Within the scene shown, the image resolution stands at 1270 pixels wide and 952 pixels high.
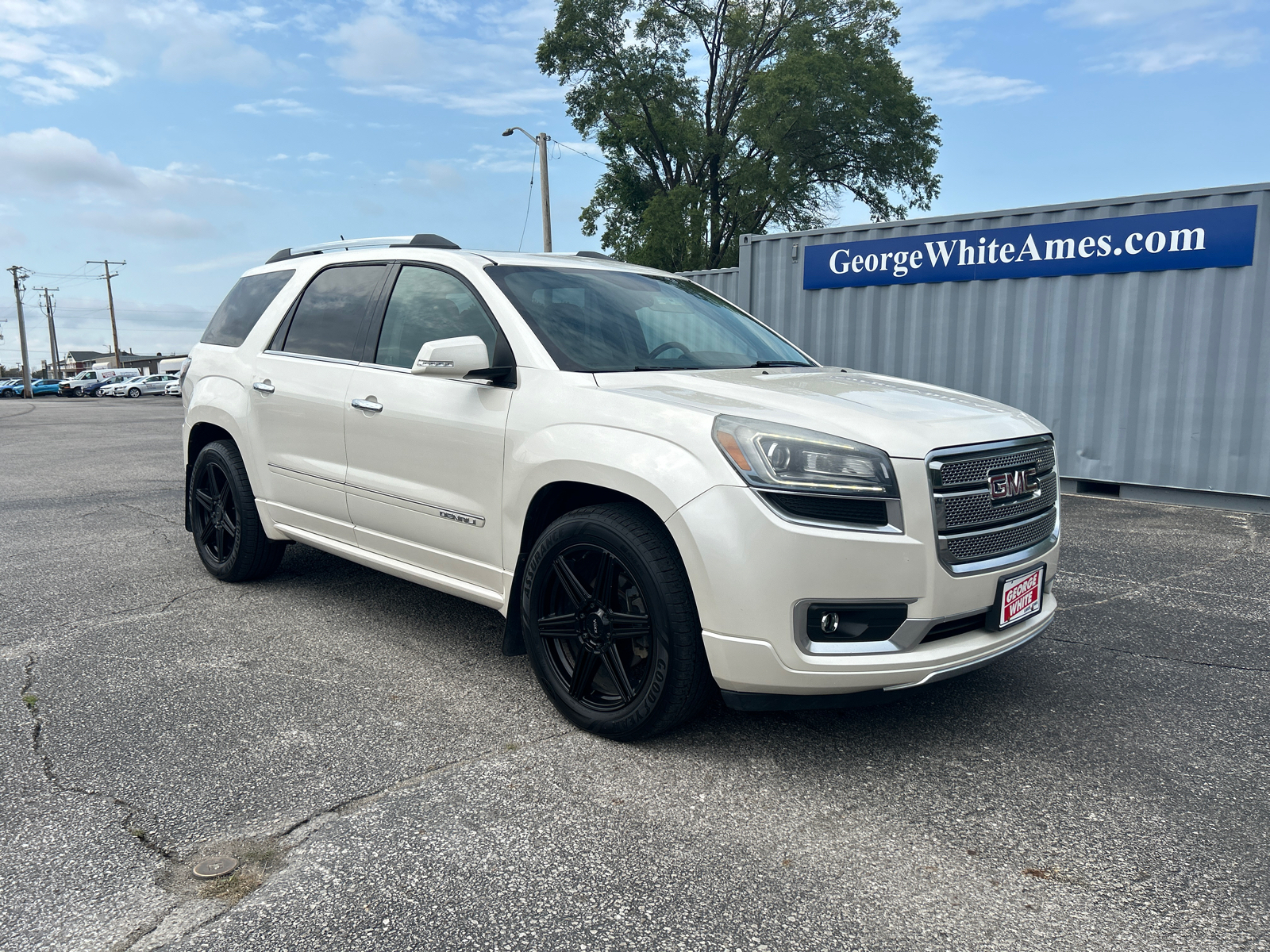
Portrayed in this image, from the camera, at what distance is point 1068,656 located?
4.17m

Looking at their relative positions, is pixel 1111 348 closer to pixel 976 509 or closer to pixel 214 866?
pixel 976 509

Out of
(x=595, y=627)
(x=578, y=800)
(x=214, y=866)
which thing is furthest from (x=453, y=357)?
(x=214, y=866)

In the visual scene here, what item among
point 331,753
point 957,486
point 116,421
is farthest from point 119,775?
point 116,421

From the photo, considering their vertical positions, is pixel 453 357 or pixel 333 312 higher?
pixel 333 312

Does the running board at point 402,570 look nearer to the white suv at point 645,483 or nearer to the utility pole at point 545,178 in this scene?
the white suv at point 645,483

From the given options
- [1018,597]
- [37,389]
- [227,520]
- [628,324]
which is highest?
[628,324]

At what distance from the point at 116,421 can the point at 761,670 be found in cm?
2367

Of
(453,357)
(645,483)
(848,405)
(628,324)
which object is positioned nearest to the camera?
(645,483)

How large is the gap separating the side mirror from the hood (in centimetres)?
46

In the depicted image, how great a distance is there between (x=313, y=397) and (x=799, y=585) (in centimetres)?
273

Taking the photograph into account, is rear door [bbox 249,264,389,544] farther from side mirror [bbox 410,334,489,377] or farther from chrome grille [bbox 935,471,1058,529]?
chrome grille [bbox 935,471,1058,529]

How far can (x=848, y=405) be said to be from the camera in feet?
10.2

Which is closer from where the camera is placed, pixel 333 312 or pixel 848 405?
pixel 848 405

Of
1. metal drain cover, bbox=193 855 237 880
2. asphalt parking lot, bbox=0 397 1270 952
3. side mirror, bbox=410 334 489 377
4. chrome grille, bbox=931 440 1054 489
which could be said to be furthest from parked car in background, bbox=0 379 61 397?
chrome grille, bbox=931 440 1054 489
